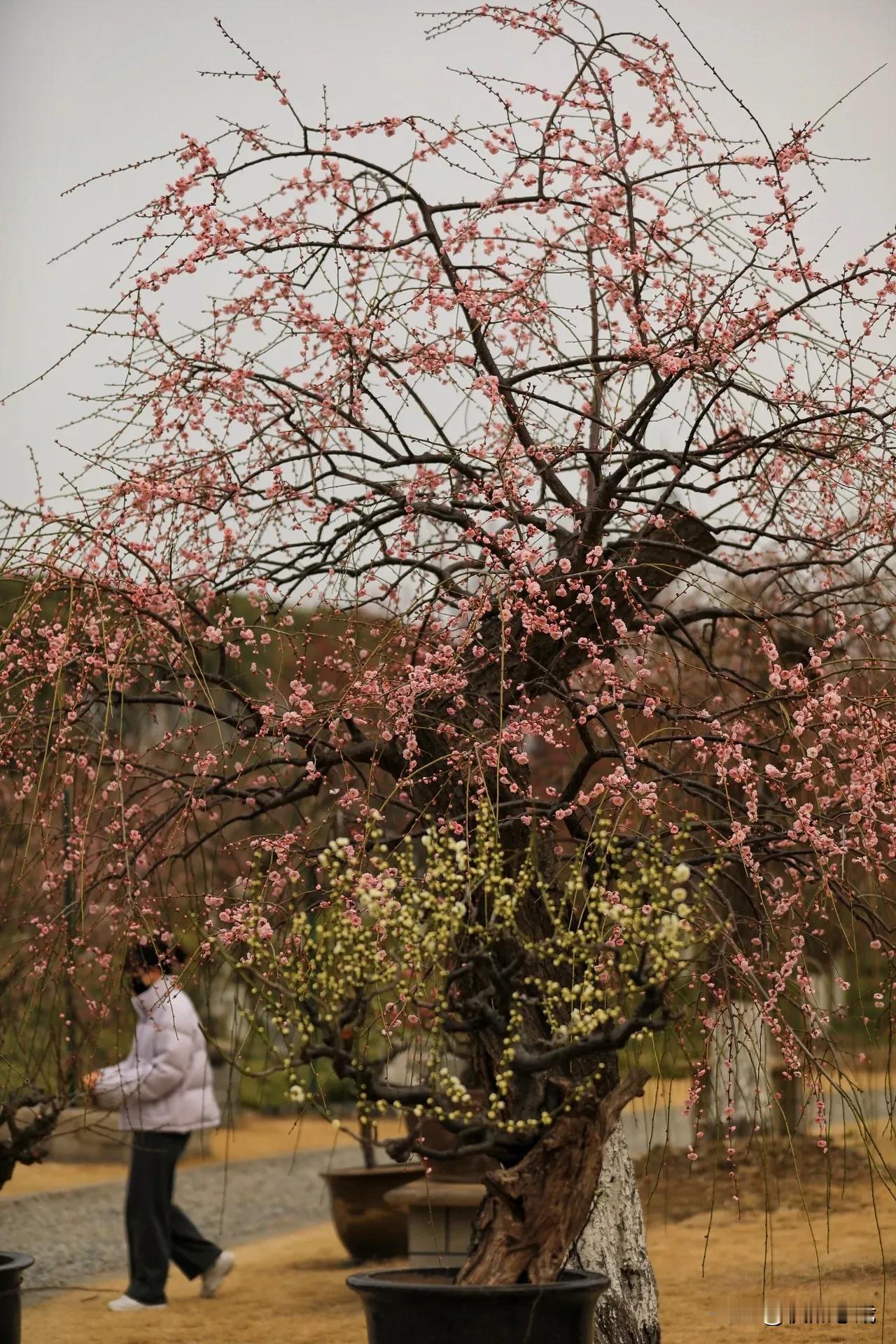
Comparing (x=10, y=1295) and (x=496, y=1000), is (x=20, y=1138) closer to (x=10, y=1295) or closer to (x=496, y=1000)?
(x=10, y=1295)

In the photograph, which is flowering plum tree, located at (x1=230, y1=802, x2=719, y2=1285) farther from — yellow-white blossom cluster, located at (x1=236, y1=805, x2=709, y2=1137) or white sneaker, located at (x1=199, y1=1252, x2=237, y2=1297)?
white sneaker, located at (x1=199, y1=1252, x2=237, y2=1297)

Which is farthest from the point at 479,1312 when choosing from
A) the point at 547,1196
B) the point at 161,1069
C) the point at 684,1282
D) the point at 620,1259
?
the point at 684,1282

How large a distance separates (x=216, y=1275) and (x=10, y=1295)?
8.35 ft

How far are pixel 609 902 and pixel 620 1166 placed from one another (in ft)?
3.93

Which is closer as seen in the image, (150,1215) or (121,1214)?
(150,1215)

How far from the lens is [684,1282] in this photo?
6.67 meters

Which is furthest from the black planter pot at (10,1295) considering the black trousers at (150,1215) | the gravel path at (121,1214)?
the gravel path at (121,1214)

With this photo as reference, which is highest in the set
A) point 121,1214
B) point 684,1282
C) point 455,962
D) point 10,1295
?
point 455,962

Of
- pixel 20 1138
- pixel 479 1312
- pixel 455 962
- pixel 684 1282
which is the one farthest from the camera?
pixel 684 1282

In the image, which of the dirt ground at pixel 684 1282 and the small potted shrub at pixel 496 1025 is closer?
the small potted shrub at pixel 496 1025

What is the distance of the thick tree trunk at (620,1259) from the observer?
4543mm

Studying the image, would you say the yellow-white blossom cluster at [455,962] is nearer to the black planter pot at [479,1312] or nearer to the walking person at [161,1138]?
the black planter pot at [479,1312]

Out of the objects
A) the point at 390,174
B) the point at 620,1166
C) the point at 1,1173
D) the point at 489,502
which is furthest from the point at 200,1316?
the point at 390,174

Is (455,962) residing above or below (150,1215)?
above
